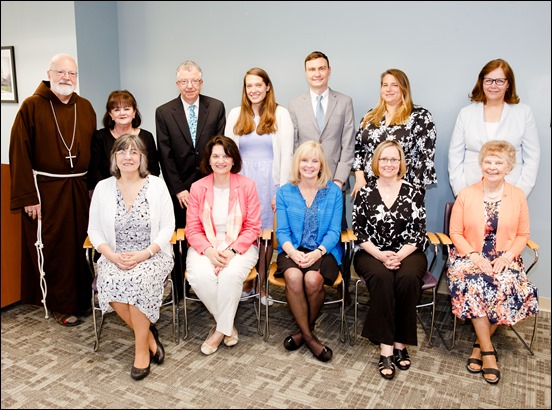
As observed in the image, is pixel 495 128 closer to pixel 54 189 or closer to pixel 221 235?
pixel 221 235

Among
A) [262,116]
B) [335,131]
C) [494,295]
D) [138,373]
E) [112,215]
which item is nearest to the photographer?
[138,373]

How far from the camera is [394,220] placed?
2.99m

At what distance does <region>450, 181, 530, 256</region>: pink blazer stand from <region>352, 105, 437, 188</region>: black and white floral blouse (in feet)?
1.11

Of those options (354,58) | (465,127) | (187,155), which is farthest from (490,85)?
(187,155)

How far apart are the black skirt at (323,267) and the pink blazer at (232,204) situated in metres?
0.25

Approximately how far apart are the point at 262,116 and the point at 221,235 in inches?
35.1

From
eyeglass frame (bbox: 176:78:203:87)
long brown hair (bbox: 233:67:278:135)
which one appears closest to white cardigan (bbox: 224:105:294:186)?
long brown hair (bbox: 233:67:278:135)

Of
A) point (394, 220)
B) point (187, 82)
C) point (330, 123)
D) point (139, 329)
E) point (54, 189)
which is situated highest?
point (187, 82)

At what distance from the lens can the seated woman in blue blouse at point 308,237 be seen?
2938mm

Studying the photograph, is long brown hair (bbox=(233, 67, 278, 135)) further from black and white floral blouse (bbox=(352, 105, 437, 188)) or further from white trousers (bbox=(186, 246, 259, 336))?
white trousers (bbox=(186, 246, 259, 336))

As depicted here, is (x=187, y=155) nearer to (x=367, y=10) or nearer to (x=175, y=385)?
(x=175, y=385)

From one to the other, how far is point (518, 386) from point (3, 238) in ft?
11.4

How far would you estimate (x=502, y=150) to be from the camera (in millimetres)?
2902

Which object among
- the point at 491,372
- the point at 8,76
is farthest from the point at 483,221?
the point at 8,76
